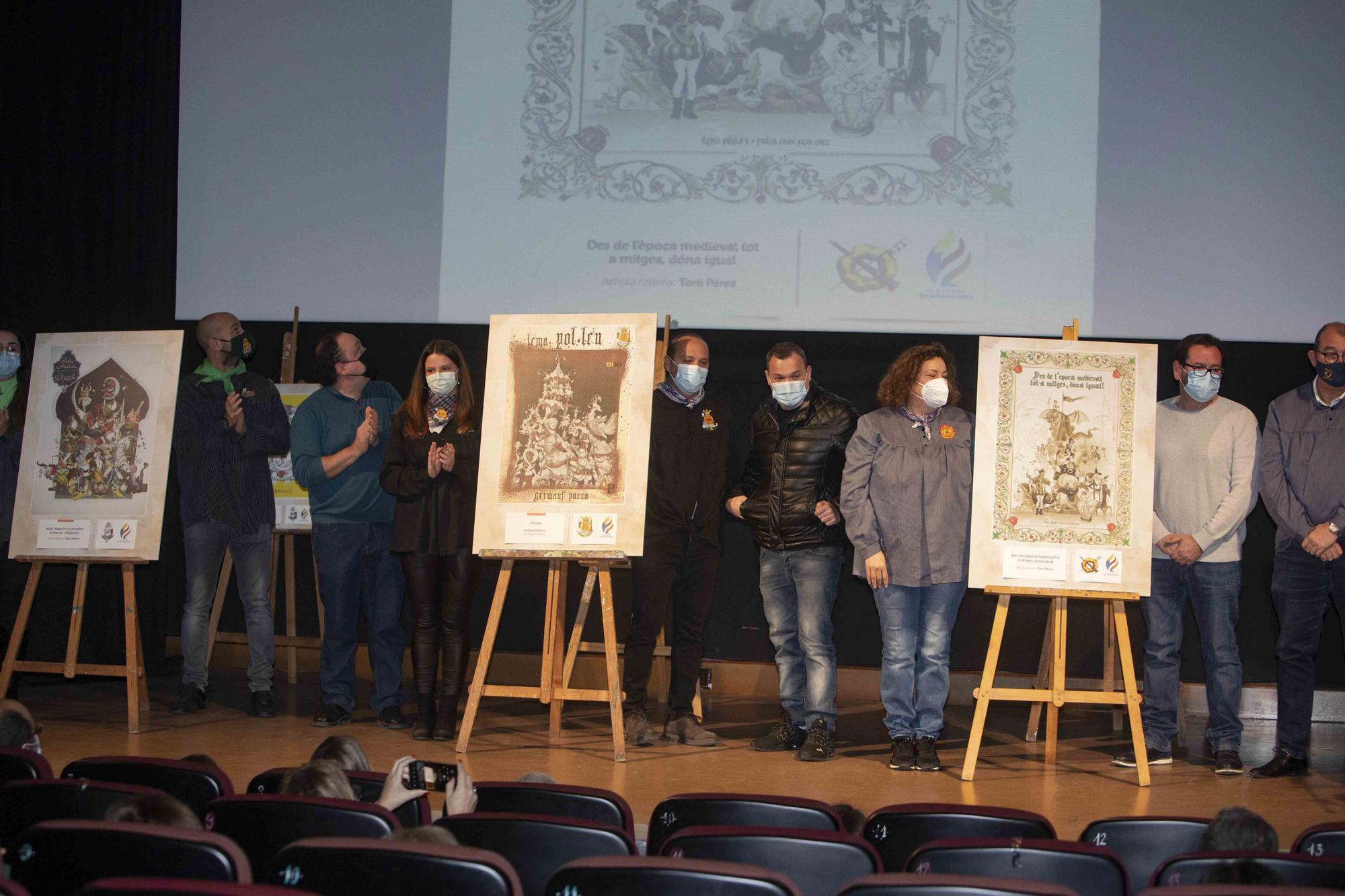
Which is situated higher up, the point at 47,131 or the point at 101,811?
the point at 47,131

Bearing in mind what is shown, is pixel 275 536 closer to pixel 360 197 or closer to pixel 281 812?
pixel 360 197

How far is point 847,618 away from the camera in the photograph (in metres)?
6.47

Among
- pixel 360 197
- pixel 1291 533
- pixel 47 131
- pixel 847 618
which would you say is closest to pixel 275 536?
pixel 360 197

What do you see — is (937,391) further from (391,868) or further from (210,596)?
(210,596)

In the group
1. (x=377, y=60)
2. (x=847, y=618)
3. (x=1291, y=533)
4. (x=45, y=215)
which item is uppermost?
(x=377, y=60)

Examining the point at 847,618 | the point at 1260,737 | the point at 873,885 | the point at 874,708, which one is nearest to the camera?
the point at 873,885

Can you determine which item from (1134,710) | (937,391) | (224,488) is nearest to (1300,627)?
(1134,710)

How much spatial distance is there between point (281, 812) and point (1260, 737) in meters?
4.95

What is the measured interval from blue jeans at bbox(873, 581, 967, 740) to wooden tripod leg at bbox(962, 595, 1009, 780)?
197 mm

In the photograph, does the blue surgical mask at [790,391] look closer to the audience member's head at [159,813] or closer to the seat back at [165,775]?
the seat back at [165,775]

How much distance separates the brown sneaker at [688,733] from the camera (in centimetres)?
499

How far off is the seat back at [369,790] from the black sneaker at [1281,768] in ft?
11.5

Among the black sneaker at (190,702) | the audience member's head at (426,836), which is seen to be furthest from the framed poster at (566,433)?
the audience member's head at (426,836)

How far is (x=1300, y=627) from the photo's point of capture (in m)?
4.80
